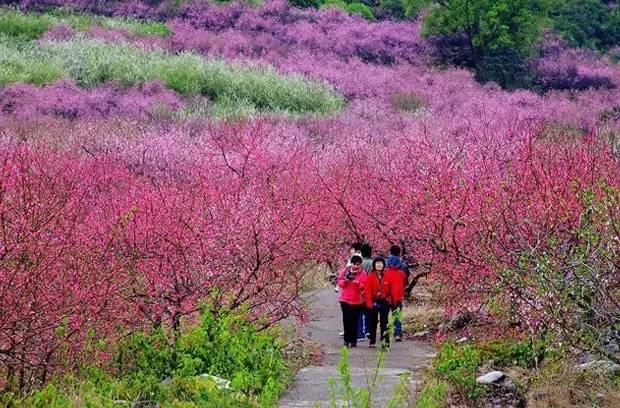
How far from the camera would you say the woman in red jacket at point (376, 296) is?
13.4 meters

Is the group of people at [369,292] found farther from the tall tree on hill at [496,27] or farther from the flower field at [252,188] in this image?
the tall tree on hill at [496,27]

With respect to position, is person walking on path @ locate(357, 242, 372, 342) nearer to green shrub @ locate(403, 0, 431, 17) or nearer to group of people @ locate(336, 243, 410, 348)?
group of people @ locate(336, 243, 410, 348)

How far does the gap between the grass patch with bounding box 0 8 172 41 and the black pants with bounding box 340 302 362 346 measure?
107 feet

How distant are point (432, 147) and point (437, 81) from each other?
2500 cm

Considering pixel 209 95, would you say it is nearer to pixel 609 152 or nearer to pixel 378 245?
pixel 378 245

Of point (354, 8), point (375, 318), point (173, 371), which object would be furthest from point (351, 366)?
point (354, 8)

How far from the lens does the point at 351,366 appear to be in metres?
12.1

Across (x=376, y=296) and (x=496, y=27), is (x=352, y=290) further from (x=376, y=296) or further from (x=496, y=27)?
(x=496, y=27)

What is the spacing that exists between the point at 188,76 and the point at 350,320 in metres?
24.8

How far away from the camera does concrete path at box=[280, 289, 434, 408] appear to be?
1047 cm

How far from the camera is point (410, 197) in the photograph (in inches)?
631

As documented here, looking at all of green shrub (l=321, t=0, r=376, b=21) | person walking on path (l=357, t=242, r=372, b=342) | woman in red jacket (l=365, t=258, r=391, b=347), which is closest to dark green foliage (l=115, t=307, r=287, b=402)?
woman in red jacket (l=365, t=258, r=391, b=347)

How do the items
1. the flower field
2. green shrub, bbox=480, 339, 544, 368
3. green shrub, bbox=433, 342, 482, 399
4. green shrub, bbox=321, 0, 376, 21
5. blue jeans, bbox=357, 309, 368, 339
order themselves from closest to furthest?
the flower field < green shrub, bbox=433, 342, 482, 399 < green shrub, bbox=480, 339, 544, 368 < blue jeans, bbox=357, 309, 368, 339 < green shrub, bbox=321, 0, 376, 21

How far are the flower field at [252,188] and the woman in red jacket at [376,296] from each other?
84cm
